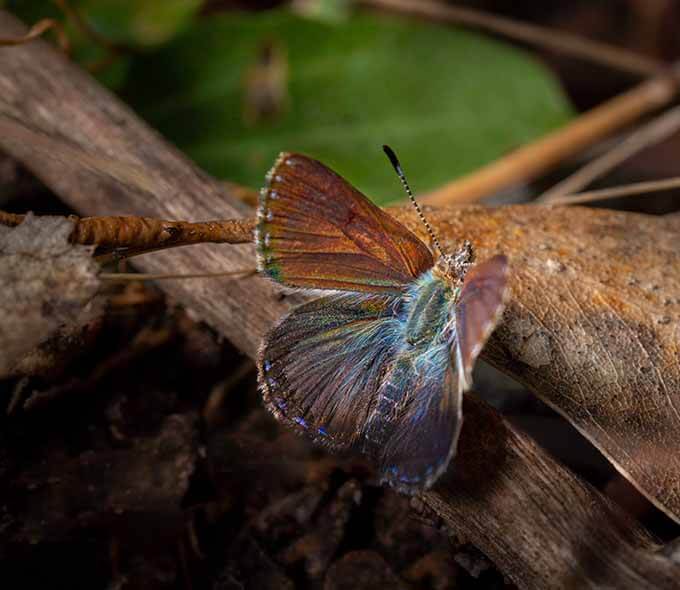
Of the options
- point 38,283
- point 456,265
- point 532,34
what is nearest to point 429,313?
point 456,265

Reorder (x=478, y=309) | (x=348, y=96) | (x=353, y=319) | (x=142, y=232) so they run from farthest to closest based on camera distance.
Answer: (x=348, y=96), (x=353, y=319), (x=142, y=232), (x=478, y=309)

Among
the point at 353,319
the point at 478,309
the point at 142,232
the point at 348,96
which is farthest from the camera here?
the point at 348,96

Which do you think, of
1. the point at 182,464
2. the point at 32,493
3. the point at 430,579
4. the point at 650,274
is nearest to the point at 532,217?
the point at 650,274

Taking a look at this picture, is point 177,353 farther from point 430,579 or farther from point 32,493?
point 430,579

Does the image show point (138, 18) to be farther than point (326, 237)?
Yes

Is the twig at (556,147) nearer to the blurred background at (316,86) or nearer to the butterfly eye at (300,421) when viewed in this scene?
the blurred background at (316,86)

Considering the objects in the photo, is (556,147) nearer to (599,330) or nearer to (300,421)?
(599,330)

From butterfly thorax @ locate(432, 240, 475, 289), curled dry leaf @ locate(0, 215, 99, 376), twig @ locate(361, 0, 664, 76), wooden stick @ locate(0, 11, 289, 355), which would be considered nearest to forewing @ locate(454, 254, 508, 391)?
butterfly thorax @ locate(432, 240, 475, 289)
